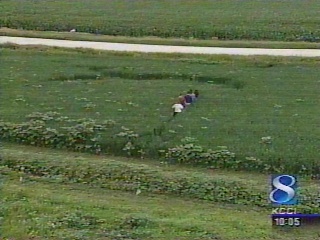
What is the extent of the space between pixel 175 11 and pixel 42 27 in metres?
4.16

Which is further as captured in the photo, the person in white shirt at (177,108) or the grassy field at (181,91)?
the person in white shirt at (177,108)

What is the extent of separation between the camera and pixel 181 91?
14.3 meters

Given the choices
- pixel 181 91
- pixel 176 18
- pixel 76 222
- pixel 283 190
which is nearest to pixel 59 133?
pixel 181 91

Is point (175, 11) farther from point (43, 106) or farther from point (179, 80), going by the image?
point (43, 106)

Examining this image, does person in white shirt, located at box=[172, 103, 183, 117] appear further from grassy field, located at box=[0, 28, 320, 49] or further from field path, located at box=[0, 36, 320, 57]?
grassy field, located at box=[0, 28, 320, 49]

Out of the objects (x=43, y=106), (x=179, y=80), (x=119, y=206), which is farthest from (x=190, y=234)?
(x=179, y=80)

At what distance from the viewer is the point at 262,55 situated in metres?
17.1

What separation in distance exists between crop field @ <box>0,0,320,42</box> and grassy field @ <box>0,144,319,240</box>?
9.36 meters

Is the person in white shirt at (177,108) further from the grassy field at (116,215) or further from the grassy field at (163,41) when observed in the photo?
the grassy field at (163,41)

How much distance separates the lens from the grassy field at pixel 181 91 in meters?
12.0
